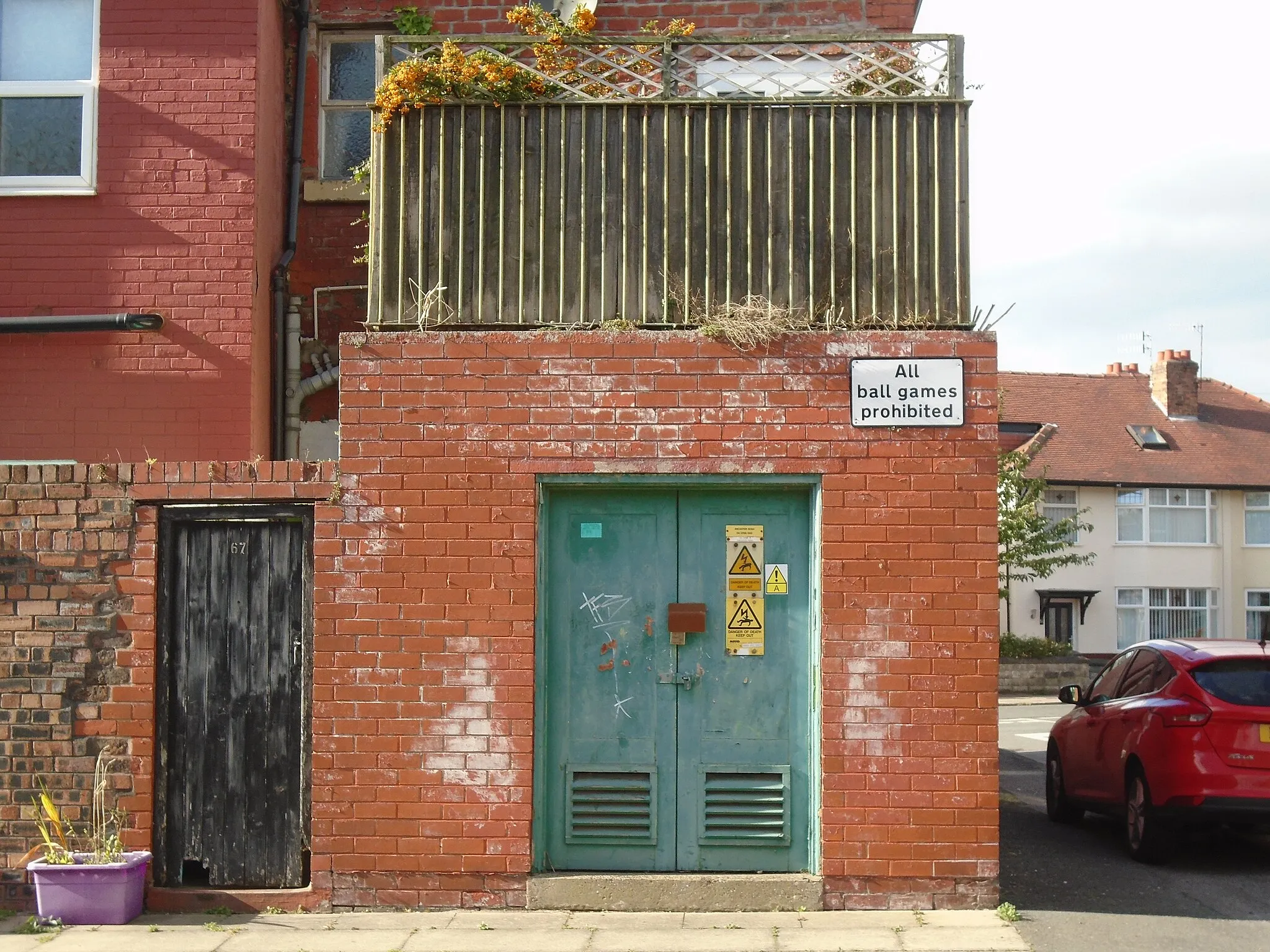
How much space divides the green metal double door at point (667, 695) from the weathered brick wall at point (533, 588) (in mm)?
278

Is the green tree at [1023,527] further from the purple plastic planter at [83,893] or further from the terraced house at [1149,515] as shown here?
the purple plastic planter at [83,893]

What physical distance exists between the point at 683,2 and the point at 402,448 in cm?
483

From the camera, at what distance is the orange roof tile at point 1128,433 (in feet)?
121

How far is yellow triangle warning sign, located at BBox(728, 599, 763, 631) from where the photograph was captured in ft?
25.6

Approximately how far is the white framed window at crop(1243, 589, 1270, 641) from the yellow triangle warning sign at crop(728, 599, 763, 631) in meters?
34.1

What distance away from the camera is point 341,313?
10.3 meters

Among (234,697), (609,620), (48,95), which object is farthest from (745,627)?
(48,95)

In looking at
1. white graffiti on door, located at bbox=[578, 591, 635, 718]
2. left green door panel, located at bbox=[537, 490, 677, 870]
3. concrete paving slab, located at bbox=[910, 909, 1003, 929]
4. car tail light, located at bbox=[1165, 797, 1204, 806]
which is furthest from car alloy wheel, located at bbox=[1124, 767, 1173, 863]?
white graffiti on door, located at bbox=[578, 591, 635, 718]

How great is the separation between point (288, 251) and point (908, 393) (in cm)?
504

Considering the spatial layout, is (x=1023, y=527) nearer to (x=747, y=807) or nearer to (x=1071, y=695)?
(x=1071, y=695)

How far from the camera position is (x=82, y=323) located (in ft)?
29.4

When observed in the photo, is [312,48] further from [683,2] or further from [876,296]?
[876,296]

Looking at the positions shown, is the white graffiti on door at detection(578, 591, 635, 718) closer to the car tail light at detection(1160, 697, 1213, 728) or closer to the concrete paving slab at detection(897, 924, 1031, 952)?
the concrete paving slab at detection(897, 924, 1031, 952)

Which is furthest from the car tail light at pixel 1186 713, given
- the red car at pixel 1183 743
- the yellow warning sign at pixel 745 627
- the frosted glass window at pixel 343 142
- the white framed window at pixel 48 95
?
the white framed window at pixel 48 95
